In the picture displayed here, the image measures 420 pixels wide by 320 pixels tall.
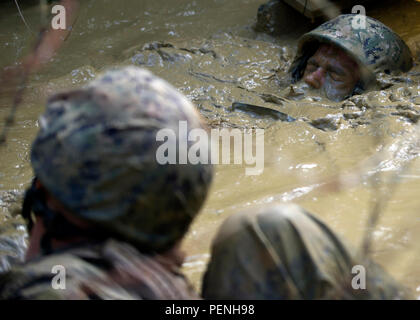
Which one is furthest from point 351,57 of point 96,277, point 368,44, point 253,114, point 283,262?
point 96,277

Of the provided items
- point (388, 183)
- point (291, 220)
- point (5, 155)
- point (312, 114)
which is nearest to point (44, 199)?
point (291, 220)

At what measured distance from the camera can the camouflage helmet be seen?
392 cm

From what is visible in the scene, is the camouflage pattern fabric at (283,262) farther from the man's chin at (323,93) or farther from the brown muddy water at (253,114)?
the man's chin at (323,93)

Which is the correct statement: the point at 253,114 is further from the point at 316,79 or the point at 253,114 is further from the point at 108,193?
the point at 108,193

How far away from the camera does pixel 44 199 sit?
132cm

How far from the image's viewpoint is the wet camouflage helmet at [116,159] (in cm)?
121

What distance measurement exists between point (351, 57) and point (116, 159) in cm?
319

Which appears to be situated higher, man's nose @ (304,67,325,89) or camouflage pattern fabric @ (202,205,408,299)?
camouflage pattern fabric @ (202,205,408,299)

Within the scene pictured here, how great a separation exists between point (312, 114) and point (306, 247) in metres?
2.34

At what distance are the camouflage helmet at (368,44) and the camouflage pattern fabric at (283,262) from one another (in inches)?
111

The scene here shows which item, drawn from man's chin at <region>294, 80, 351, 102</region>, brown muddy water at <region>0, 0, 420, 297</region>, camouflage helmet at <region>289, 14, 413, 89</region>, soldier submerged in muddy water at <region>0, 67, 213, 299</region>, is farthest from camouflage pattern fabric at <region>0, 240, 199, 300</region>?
camouflage helmet at <region>289, 14, 413, 89</region>

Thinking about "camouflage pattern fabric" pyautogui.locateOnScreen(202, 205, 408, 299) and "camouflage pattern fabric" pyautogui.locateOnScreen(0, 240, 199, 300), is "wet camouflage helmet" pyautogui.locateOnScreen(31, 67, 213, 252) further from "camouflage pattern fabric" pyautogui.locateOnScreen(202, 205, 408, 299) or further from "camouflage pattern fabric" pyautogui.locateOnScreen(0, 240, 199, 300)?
"camouflage pattern fabric" pyautogui.locateOnScreen(202, 205, 408, 299)

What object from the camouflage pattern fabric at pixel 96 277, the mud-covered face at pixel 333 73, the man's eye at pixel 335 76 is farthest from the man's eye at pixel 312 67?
the camouflage pattern fabric at pixel 96 277
